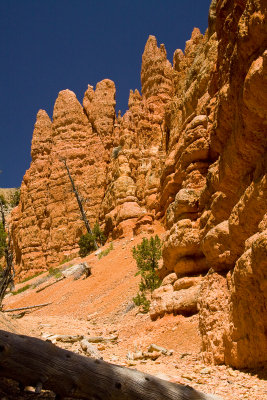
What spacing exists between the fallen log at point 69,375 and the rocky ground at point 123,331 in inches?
14.0

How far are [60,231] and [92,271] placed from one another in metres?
18.3

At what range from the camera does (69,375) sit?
105 inches

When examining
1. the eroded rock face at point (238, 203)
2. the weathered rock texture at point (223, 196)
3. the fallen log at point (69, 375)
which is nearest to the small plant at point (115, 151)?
the weathered rock texture at point (223, 196)

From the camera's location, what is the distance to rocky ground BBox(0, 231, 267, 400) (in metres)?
3.94

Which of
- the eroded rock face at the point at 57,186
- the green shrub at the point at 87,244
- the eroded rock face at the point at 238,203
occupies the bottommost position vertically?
→ the eroded rock face at the point at 238,203

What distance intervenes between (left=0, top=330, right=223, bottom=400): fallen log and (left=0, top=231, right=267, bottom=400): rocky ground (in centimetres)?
36

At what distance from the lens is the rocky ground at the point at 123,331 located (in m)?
3.94

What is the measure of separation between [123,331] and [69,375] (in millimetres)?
6523

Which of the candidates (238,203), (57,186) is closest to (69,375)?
(238,203)

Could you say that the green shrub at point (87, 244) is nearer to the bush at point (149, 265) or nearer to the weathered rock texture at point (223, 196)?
the weathered rock texture at point (223, 196)

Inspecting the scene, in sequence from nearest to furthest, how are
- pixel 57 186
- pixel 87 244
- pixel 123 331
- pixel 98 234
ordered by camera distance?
pixel 123 331 → pixel 87 244 → pixel 98 234 → pixel 57 186

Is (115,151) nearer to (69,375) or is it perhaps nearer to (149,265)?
(149,265)

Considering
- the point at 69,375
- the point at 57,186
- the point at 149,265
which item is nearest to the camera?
the point at 69,375

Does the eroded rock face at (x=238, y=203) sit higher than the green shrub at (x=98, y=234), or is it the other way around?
the green shrub at (x=98, y=234)
